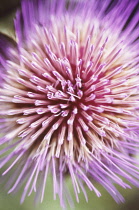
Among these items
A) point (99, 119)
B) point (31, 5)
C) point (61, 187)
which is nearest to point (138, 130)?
point (99, 119)

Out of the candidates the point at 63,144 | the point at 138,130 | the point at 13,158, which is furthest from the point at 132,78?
the point at 13,158

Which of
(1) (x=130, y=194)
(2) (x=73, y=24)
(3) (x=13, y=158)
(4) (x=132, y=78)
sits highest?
(2) (x=73, y=24)

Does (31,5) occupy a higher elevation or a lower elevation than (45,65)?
higher

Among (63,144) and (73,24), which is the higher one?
(73,24)

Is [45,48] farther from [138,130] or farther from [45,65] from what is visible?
[138,130]

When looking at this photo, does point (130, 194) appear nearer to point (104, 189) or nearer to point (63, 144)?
point (104, 189)

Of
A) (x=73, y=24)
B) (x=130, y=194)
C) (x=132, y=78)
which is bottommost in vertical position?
(x=130, y=194)
